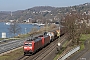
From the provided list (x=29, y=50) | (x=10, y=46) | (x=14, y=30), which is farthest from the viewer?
(x=14, y=30)

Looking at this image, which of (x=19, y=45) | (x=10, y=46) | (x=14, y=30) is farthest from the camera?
(x=14, y=30)

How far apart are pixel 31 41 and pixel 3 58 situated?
19.5 feet

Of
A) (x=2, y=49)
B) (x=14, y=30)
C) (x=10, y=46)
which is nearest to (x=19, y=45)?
(x=10, y=46)

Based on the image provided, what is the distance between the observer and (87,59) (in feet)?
109

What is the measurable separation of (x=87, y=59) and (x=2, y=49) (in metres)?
14.4

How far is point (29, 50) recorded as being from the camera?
35.9 metres

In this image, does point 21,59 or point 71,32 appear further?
point 71,32

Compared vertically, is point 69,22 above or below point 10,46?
above

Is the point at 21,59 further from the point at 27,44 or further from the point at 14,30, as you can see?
the point at 14,30

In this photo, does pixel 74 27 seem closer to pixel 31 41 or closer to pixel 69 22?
pixel 69 22

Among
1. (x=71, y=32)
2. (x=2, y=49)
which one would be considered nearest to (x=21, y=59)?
(x=2, y=49)

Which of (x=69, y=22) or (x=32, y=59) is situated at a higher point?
(x=69, y=22)

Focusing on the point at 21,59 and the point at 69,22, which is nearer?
the point at 21,59

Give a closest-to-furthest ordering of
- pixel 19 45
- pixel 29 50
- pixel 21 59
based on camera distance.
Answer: pixel 21 59
pixel 29 50
pixel 19 45
